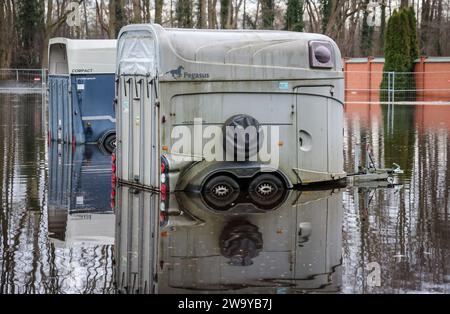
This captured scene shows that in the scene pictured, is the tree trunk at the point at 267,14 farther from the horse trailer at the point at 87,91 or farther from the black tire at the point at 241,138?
the black tire at the point at 241,138

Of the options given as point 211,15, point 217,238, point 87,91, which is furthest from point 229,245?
point 211,15

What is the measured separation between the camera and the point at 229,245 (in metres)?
11.4

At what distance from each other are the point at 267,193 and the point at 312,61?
7.05 ft

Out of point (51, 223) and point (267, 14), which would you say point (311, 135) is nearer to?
point (51, 223)

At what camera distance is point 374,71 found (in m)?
53.7

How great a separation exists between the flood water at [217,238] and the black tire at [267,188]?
355 millimetres

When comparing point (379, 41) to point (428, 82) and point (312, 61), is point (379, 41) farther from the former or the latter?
point (312, 61)

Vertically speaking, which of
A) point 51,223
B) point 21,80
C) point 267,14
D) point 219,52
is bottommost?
point 51,223

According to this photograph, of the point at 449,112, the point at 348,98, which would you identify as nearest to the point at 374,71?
the point at 348,98

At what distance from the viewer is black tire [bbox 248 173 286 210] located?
1492 cm

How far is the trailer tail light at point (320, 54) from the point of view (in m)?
15.2

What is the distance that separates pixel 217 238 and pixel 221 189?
318 centimetres

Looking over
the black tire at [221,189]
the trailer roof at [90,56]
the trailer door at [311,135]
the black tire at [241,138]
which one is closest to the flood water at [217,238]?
the black tire at [221,189]

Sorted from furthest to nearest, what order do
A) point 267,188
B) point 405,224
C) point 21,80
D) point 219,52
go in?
1. point 21,80
2. point 267,188
3. point 219,52
4. point 405,224
